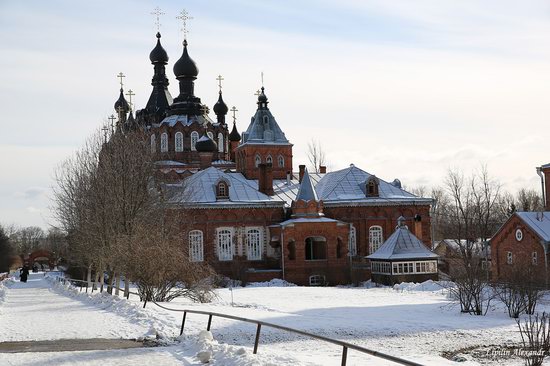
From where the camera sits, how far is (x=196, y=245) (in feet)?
162

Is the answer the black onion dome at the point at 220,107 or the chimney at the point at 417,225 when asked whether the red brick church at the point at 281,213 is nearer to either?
the chimney at the point at 417,225

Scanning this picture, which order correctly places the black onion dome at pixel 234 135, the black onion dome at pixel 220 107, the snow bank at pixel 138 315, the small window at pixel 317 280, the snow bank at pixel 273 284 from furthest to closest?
the black onion dome at pixel 234 135, the black onion dome at pixel 220 107, the small window at pixel 317 280, the snow bank at pixel 273 284, the snow bank at pixel 138 315

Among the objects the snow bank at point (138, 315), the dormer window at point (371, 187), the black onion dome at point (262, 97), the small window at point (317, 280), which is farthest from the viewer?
the black onion dome at point (262, 97)

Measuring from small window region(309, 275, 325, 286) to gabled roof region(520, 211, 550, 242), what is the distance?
12969 millimetres

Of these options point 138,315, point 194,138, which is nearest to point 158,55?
point 194,138

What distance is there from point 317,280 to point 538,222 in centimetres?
1427

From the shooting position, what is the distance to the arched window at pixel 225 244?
163 ft

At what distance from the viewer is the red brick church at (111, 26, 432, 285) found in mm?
48469

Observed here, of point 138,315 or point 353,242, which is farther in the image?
point 353,242

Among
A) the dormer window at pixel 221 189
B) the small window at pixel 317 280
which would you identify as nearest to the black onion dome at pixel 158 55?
the dormer window at pixel 221 189

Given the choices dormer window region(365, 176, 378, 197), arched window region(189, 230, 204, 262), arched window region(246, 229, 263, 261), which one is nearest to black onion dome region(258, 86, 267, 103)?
dormer window region(365, 176, 378, 197)

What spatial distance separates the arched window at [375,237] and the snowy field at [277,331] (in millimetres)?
22087

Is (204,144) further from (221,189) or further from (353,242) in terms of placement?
(353,242)

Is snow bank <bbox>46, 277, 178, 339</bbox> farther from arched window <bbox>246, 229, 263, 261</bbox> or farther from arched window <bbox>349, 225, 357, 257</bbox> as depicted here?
arched window <bbox>349, 225, 357, 257</bbox>
